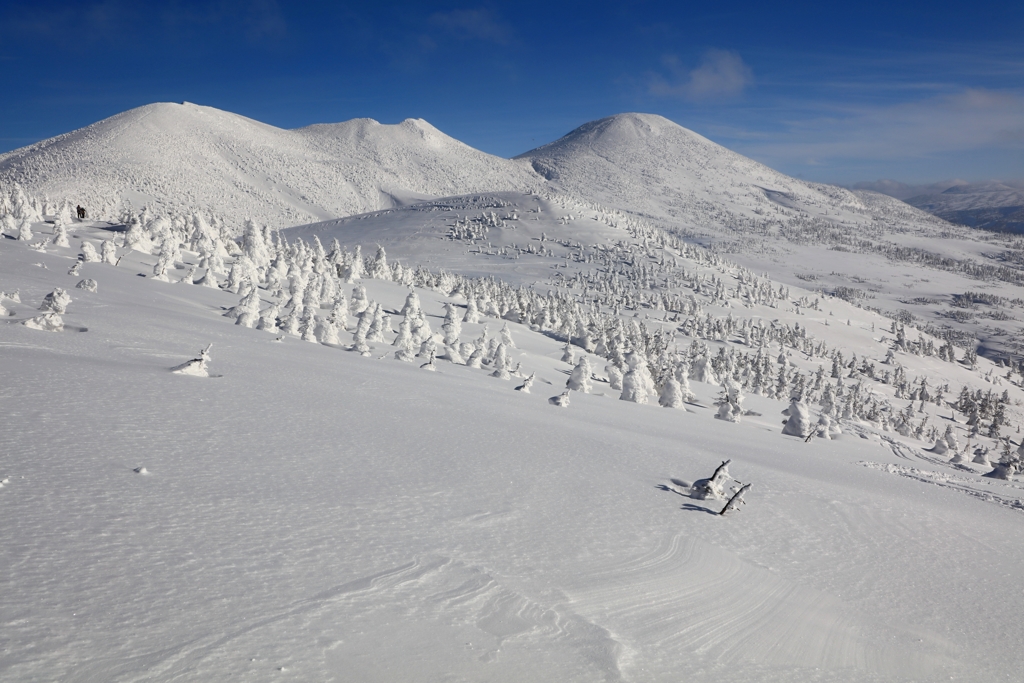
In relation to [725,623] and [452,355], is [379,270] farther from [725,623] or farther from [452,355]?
[725,623]

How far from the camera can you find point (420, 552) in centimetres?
671

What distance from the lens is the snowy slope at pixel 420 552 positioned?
4.73m

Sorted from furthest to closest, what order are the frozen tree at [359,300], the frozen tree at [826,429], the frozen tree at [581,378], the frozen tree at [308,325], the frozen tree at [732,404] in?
the frozen tree at [359,300]
the frozen tree at [732,404]
the frozen tree at [581,378]
the frozen tree at [308,325]
the frozen tree at [826,429]

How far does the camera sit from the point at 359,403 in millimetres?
14703

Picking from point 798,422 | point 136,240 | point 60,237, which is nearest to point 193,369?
point 798,422

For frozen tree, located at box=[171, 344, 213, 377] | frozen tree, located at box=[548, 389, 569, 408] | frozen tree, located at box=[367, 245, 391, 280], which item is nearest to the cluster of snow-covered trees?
frozen tree, located at box=[548, 389, 569, 408]

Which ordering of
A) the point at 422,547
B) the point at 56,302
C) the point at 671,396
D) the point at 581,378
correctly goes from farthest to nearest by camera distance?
the point at 581,378 < the point at 671,396 < the point at 56,302 < the point at 422,547

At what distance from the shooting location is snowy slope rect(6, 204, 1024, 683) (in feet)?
15.5

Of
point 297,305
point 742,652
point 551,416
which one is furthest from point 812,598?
point 297,305

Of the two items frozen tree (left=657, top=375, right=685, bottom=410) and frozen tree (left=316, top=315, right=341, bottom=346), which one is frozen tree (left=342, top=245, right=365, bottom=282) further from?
frozen tree (left=657, top=375, right=685, bottom=410)

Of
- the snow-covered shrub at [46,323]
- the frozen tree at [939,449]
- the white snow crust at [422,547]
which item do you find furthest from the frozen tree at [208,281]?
the frozen tree at [939,449]

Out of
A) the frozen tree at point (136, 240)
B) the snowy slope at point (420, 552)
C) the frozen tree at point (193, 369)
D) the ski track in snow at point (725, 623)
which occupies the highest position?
the frozen tree at point (136, 240)

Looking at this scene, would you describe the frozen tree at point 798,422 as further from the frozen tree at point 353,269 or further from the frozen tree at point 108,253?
the frozen tree at point 353,269

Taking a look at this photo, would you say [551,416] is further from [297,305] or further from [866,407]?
[866,407]
